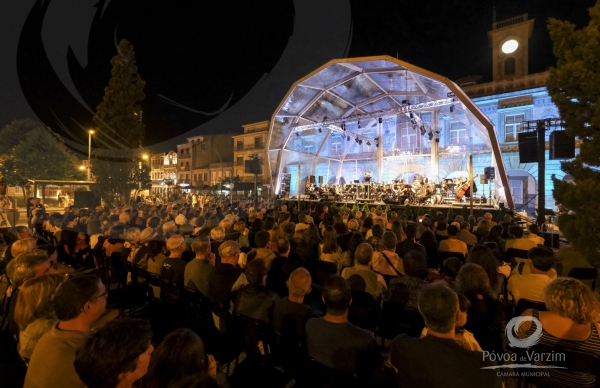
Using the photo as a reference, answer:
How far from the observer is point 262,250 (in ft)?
16.6

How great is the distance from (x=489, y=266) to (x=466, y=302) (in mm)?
1671

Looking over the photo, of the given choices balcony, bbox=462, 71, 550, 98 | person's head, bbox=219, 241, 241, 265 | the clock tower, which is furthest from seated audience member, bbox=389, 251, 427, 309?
the clock tower

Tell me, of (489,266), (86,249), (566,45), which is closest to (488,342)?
(489,266)

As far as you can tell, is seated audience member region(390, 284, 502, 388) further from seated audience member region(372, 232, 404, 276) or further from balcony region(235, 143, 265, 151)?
balcony region(235, 143, 265, 151)

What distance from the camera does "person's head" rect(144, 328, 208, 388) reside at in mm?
1657

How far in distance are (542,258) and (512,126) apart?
2142 cm

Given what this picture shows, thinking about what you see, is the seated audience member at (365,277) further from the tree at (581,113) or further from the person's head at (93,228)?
the person's head at (93,228)

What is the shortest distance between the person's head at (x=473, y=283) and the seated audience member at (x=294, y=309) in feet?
4.83

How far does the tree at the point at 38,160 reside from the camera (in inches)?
1158

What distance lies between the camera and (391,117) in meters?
25.2

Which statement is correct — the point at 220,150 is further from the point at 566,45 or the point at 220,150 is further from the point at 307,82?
the point at 566,45

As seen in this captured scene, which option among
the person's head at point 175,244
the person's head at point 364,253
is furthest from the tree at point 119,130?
the person's head at point 364,253

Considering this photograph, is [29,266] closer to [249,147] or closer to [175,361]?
[175,361]

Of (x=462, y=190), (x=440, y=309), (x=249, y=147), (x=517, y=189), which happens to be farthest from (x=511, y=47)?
(x=249, y=147)
